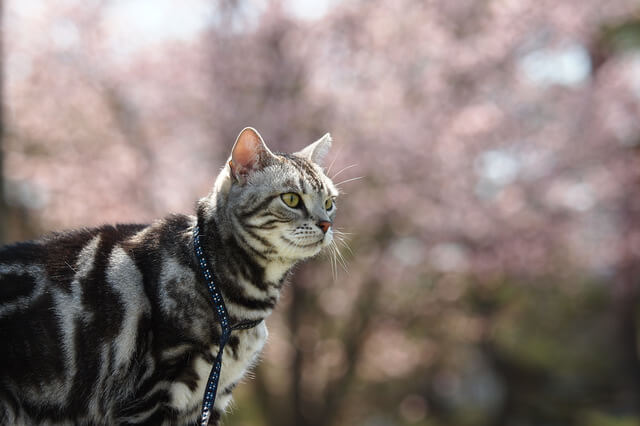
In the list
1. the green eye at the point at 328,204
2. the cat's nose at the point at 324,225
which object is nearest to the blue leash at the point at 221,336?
the cat's nose at the point at 324,225

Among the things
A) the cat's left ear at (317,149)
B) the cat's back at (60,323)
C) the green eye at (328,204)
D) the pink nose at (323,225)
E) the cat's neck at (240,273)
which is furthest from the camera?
the cat's left ear at (317,149)

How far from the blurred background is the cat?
396cm

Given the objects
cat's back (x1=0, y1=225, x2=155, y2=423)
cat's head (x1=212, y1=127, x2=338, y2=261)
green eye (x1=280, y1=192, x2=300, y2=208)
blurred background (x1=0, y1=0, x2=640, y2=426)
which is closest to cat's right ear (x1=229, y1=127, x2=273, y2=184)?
cat's head (x1=212, y1=127, x2=338, y2=261)

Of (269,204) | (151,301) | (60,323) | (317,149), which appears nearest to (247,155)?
(269,204)

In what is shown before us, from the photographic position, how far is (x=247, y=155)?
2.09m

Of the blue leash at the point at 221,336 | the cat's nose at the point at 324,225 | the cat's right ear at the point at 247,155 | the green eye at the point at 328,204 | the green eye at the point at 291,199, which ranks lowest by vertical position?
the blue leash at the point at 221,336

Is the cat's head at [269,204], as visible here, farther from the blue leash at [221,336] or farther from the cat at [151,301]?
the blue leash at [221,336]

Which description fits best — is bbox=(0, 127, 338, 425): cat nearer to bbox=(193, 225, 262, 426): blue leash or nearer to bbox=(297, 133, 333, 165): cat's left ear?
bbox=(193, 225, 262, 426): blue leash

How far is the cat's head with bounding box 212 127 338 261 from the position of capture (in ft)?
6.67

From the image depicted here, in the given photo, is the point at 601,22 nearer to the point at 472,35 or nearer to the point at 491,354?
the point at 472,35

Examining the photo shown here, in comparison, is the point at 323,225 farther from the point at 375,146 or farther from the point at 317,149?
the point at 375,146

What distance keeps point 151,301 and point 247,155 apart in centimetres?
60

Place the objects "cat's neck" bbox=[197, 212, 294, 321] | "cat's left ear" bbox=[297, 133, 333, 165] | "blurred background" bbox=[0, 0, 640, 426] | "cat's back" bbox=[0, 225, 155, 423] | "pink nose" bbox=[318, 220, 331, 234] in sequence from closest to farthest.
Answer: "cat's back" bbox=[0, 225, 155, 423] < "cat's neck" bbox=[197, 212, 294, 321] < "pink nose" bbox=[318, 220, 331, 234] < "cat's left ear" bbox=[297, 133, 333, 165] < "blurred background" bbox=[0, 0, 640, 426]

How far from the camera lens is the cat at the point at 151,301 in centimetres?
182
